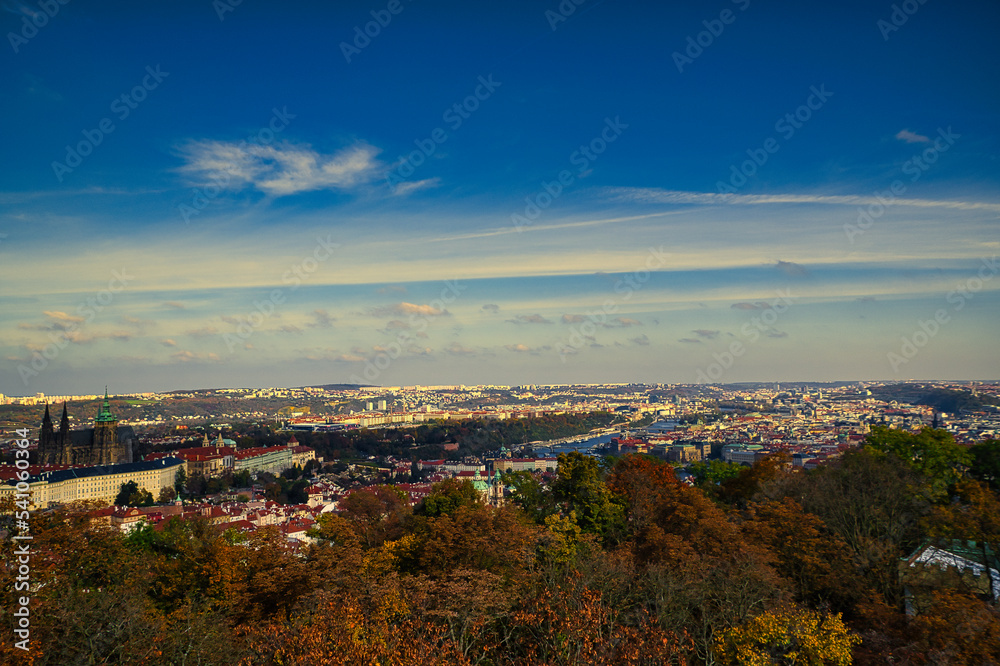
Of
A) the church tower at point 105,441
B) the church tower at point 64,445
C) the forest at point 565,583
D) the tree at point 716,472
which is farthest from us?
the church tower at point 105,441

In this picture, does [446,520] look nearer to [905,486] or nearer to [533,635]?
[533,635]

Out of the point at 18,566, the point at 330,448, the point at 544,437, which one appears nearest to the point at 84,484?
the point at 330,448

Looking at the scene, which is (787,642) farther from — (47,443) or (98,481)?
(47,443)

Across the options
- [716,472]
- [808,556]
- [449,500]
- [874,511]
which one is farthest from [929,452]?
[449,500]

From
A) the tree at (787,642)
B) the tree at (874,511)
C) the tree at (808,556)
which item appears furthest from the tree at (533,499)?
the tree at (787,642)

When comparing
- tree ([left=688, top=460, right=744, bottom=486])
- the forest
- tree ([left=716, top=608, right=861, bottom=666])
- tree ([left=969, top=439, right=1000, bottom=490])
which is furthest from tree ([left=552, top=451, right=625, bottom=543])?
tree ([left=969, top=439, right=1000, bottom=490])

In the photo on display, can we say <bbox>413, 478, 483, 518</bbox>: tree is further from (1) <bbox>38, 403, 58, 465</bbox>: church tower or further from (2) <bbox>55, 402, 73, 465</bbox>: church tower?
(2) <bbox>55, 402, 73, 465</bbox>: church tower

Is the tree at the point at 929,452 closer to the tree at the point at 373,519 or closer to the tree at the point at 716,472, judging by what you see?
the tree at the point at 716,472
